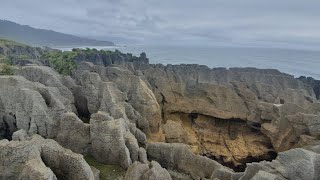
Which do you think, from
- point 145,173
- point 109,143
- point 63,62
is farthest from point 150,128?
point 63,62

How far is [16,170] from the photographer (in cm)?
2431

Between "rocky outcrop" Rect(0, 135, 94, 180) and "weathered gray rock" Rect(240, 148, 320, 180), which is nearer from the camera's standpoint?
"rocky outcrop" Rect(0, 135, 94, 180)

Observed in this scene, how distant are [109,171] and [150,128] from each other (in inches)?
642

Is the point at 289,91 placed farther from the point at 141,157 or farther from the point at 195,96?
the point at 141,157

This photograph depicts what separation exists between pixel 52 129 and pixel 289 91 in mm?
36421

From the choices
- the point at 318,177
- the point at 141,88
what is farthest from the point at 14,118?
the point at 318,177

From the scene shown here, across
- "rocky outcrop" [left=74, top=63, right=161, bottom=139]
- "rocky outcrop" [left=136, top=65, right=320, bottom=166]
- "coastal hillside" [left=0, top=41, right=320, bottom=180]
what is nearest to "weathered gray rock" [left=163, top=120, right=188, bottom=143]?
"rocky outcrop" [left=136, top=65, right=320, bottom=166]

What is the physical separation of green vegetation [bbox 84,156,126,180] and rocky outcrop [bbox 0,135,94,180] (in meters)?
3.74

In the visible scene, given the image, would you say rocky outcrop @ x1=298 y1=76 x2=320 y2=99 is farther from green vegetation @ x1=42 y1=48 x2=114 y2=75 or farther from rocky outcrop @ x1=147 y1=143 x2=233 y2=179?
rocky outcrop @ x1=147 y1=143 x2=233 y2=179

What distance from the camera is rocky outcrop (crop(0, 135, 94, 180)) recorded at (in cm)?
2434

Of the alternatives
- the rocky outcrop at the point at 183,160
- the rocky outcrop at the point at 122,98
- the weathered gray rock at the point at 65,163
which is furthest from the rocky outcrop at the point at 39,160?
the rocky outcrop at the point at 122,98

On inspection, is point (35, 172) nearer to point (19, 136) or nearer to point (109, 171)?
point (109, 171)

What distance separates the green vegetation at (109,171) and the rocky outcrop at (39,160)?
12.3 feet

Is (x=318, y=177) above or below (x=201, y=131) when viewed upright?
above
